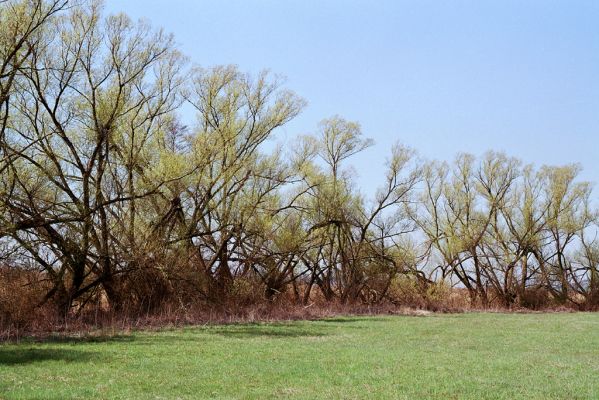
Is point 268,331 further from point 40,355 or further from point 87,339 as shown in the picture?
Result: point 40,355

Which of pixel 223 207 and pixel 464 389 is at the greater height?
pixel 223 207

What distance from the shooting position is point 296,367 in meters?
12.6

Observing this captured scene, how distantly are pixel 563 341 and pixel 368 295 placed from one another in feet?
70.0

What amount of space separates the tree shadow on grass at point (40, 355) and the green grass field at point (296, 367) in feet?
0.07

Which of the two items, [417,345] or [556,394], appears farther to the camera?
[417,345]

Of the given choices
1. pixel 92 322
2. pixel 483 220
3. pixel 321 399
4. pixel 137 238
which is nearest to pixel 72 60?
pixel 137 238

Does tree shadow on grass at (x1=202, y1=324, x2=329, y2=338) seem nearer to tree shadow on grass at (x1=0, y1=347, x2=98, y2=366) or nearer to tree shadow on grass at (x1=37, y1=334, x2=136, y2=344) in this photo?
tree shadow on grass at (x1=37, y1=334, x2=136, y2=344)

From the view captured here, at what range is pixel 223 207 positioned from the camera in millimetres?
31547

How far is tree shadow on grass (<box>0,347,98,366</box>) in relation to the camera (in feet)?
41.4

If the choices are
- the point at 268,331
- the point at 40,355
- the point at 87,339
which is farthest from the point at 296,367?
the point at 268,331

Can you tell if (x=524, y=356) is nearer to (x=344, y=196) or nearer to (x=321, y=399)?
(x=321, y=399)

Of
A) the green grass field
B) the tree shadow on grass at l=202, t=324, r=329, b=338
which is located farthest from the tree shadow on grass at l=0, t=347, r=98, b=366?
the tree shadow on grass at l=202, t=324, r=329, b=338

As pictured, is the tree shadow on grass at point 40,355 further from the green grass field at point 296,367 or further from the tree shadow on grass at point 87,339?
the tree shadow on grass at point 87,339

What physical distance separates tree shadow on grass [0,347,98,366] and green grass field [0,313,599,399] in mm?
22
